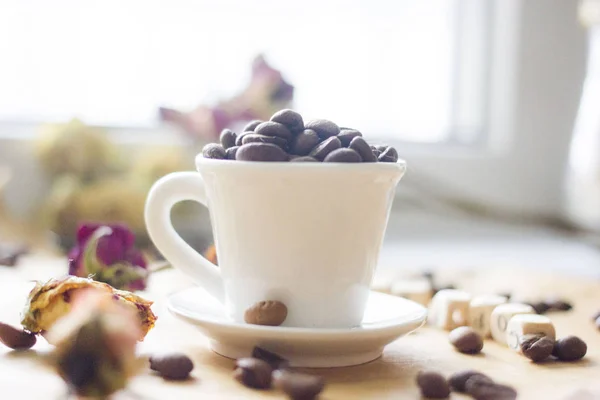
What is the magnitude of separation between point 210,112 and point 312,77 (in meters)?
0.29

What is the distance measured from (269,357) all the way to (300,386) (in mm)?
52

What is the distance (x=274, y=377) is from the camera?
1.29ft

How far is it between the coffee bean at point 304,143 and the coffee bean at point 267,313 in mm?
91

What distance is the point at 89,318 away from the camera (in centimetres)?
37

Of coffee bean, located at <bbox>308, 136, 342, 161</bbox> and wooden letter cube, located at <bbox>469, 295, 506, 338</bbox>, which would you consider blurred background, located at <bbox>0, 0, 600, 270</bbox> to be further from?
coffee bean, located at <bbox>308, 136, 342, 161</bbox>

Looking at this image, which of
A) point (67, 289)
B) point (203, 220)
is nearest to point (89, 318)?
point (67, 289)

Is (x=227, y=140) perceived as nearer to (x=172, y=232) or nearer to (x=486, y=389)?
(x=172, y=232)

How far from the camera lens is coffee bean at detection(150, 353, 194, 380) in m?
0.41

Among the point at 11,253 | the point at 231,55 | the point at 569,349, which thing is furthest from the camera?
the point at 231,55

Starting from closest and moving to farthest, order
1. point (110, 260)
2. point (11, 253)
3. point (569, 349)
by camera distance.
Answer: point (569, 349)
point (110, 260)
point (11, 253)

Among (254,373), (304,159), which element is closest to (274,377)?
(254,373)

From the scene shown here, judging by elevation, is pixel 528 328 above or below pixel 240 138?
below

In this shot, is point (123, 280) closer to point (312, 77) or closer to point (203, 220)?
point (203, 220)

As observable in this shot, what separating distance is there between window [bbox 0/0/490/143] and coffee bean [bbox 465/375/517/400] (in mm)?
819
